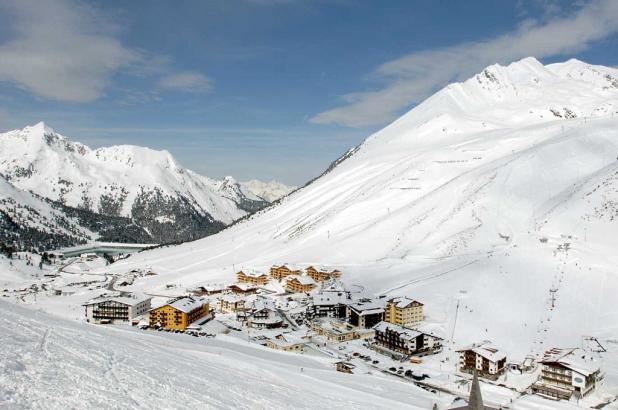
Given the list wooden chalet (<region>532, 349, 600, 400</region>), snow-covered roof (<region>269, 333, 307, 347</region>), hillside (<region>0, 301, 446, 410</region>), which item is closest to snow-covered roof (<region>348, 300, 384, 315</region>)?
snow-covered roof (<region>269, 333, 307, 347</region>)

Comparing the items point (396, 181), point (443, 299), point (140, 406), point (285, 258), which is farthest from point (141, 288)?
point (140, 406)

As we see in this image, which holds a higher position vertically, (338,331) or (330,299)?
(330,299)

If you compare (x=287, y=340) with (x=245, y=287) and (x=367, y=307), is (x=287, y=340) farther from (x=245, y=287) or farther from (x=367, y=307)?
(x=245, y=287)

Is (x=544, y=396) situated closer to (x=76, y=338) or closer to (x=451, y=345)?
(x=451, y=345)

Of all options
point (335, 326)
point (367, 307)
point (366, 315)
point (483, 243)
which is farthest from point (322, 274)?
point (483, 243)

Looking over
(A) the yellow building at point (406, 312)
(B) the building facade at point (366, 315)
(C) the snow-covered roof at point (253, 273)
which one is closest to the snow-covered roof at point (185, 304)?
(B) the building facade at point (366, 315)

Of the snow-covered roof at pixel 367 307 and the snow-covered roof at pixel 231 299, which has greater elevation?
the snow-covered roof at pixel 367 307

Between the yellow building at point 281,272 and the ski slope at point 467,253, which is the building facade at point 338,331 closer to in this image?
the ski slope at point 467,253
